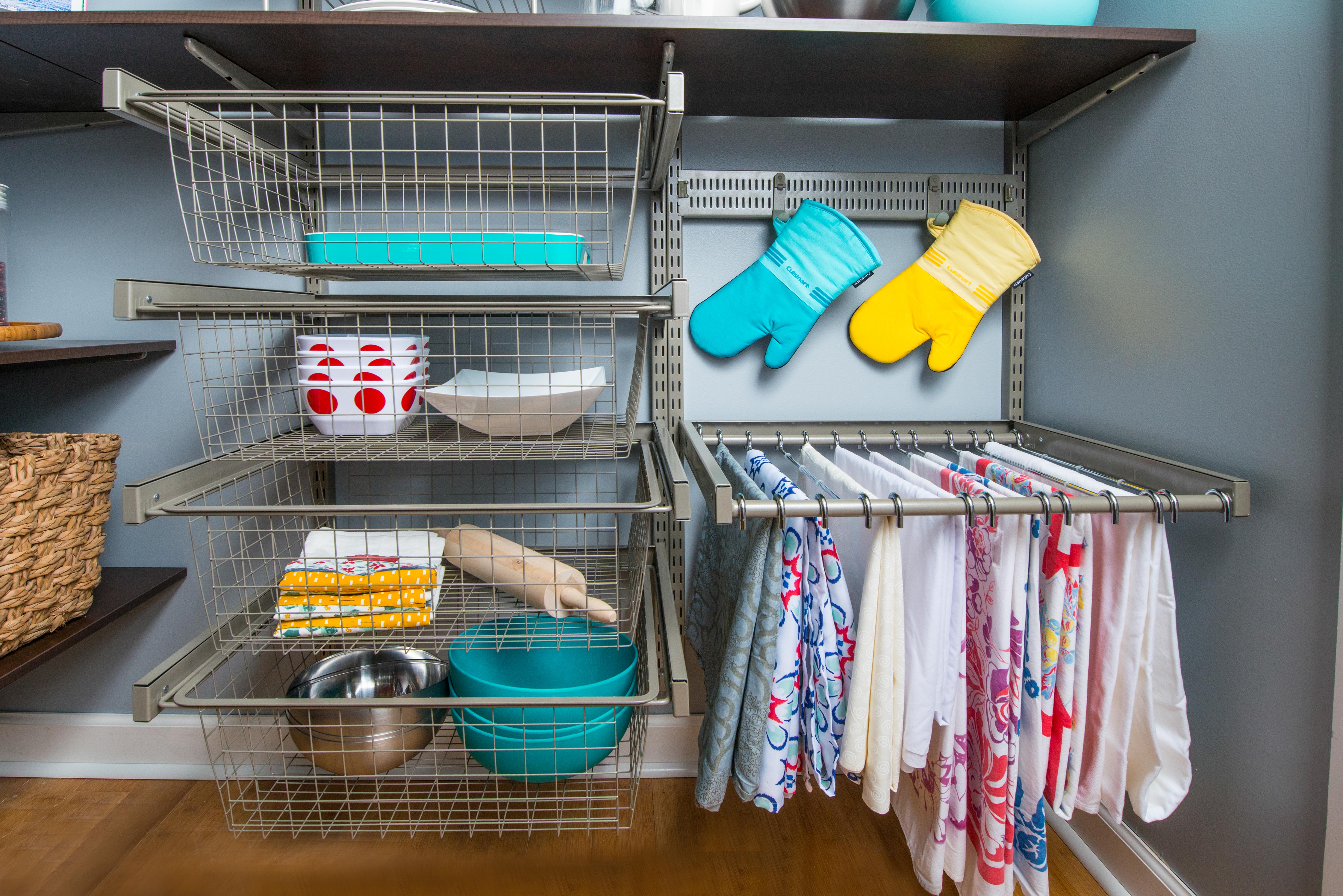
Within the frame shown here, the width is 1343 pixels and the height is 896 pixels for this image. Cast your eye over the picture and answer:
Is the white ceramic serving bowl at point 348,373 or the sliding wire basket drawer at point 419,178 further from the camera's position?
the sliding wire basket drawer at point 419,178

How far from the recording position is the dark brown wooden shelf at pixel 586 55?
3.24 ft

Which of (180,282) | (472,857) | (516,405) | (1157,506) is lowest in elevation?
(472,857)

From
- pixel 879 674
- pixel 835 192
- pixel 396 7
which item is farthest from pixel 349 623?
pixel 835 192

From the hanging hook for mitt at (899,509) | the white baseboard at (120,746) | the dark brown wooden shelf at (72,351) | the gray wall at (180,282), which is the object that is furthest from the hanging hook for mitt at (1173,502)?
the dark brown wooden shelf at (72,351)

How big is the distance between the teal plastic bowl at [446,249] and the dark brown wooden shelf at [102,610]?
0.75 m

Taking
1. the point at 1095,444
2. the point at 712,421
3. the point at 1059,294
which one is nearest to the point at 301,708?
the point at 712,421

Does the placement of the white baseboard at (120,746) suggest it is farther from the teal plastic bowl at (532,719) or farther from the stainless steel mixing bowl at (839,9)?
the stainless steel mixing bowl at (839,9)

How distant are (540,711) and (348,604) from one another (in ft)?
1.09

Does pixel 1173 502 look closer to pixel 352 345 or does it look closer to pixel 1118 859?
pixel 1118 859

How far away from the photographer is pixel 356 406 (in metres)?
1.10

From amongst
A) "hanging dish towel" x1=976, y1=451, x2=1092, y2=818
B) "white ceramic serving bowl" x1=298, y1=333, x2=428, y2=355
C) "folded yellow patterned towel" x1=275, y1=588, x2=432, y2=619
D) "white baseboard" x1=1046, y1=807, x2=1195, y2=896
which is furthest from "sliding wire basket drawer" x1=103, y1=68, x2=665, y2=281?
"white baseboard" x1=1046, y1=807, x2=1195, y2=896

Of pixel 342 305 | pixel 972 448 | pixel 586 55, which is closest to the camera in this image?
pixel 342 305

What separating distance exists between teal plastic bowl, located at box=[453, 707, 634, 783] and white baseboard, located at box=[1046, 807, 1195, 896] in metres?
0.76

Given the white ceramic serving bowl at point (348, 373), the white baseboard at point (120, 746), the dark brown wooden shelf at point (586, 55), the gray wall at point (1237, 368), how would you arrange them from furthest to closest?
1. the white baseboard at point (120, 746)
2. the white ceramic serving bowl at point (348, 373)
3. the dark brown wooden shelf at point (586, 55)
4. the gray wall at point (1237, 368)
